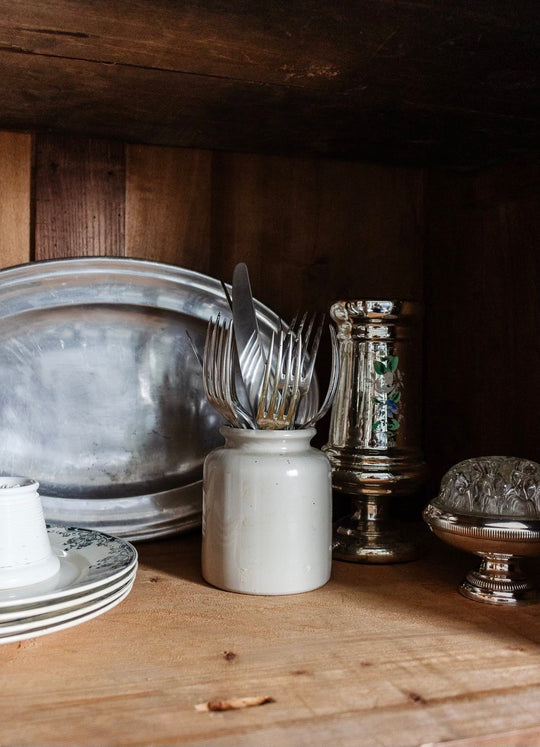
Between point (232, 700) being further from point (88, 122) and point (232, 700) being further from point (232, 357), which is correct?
point (88, 122)

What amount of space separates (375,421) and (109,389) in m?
0.26

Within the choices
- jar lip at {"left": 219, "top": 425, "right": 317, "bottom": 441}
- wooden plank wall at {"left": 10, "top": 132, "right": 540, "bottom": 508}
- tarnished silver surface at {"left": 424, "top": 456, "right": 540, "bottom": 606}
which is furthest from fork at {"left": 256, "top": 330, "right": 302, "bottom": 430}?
wooden plank wall at {"left": 10, "top": 132, "right": 540, "bottom": 508}

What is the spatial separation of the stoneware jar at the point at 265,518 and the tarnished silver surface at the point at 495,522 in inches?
3.7

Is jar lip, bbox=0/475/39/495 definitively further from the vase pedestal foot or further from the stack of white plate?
the vase pedestal foot

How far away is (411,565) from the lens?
0.66 m

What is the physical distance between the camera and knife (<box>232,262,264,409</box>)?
2.06 ft

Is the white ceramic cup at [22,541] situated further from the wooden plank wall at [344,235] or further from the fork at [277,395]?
the wooden plank wall at [344,235]

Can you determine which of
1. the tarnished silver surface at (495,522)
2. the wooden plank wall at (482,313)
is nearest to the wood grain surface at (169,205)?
the wooden plank wall at (482,313)

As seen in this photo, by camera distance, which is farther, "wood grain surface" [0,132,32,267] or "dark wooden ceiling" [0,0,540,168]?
"wood grain surface" [0,132,32,267]

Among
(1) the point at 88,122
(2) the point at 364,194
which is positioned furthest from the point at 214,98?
(2) the point at 364,194

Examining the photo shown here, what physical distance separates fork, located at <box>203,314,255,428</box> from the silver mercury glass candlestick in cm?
13

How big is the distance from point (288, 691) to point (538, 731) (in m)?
0.12

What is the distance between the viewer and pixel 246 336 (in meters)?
0.64

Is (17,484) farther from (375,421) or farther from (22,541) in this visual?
(375,421)
